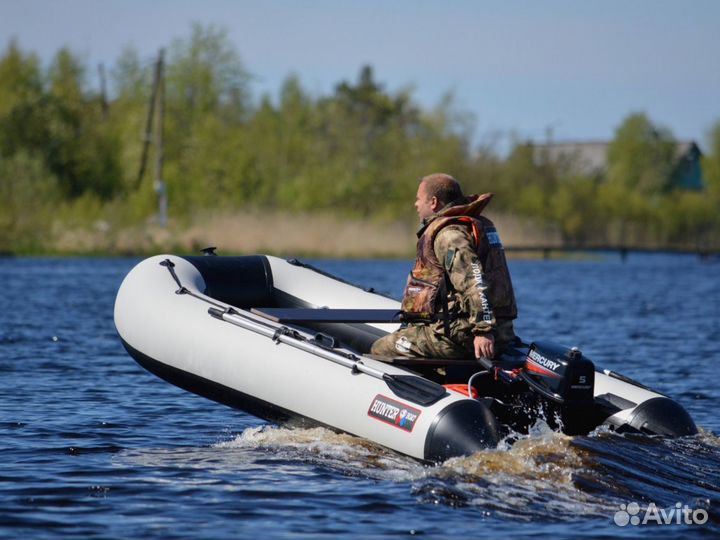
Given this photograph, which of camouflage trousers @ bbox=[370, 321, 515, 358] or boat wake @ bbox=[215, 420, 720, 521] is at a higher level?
camouflage trousers @ bbox=[370, 321, 515, 358]

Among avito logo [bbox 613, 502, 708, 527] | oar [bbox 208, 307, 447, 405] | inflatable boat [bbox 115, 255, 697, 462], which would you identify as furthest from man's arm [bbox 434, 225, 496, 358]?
avito logo [bbox 613, 502, 708, 527]

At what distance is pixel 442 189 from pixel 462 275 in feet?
1.71

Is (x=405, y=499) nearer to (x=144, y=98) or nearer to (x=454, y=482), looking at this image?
(x=454, y=482)

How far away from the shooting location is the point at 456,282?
6.46 meters

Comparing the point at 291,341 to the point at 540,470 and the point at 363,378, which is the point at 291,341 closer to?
the point at 363,378

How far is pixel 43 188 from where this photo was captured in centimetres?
3266

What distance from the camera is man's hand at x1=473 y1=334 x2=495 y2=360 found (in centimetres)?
639

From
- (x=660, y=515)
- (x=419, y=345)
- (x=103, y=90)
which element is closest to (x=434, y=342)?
(x=419, y=345)

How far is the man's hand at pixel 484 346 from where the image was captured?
6.39 metres

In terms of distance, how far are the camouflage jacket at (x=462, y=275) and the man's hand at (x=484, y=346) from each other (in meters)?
0.04

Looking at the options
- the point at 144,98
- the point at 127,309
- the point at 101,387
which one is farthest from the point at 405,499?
the point at 144,98

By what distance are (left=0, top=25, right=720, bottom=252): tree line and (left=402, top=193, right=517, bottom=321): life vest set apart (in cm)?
2550

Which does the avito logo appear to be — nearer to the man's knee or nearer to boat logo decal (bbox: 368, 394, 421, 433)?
boat logo decal (bbox: 368, 394, 421, 433)

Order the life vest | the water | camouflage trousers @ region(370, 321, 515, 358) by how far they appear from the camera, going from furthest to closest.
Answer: camouflage trousers @ region(370, 321, 515, 358)
the life vest
the water
